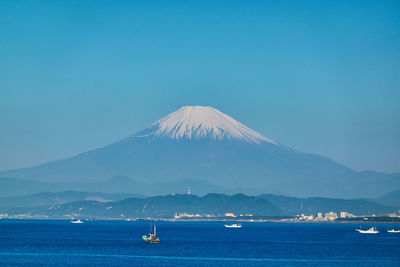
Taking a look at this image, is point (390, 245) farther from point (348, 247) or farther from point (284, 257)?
point (284, 257)

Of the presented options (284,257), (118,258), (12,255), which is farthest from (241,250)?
(12,255)

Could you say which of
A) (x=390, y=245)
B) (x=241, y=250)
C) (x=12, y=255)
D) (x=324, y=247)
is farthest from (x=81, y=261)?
(x=390, y=245)

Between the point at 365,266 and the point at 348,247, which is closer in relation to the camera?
the point at 365,266

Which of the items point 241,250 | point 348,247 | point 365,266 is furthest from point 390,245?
point 365,266

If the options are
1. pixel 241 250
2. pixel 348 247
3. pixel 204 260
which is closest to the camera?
pixel 204 260

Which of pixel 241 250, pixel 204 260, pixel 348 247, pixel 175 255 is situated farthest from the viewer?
pixel 348 247

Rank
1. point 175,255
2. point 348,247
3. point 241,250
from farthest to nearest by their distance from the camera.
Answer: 1. point 348,247
2. point 241,250
3. point 175,255

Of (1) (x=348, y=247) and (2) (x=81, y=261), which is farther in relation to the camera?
(1) (x=348, y=247)

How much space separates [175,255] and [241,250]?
51.5 ft

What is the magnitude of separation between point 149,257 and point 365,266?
30.0m

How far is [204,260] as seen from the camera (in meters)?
101

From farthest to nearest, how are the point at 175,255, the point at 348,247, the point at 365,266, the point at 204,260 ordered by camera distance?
the point at 348,247, the point at 175,255, the point at 204,260, the point at 365,266

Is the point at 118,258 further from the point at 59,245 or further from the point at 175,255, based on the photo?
the point at 59,245

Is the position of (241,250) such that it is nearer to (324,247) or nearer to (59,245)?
(324,247)
